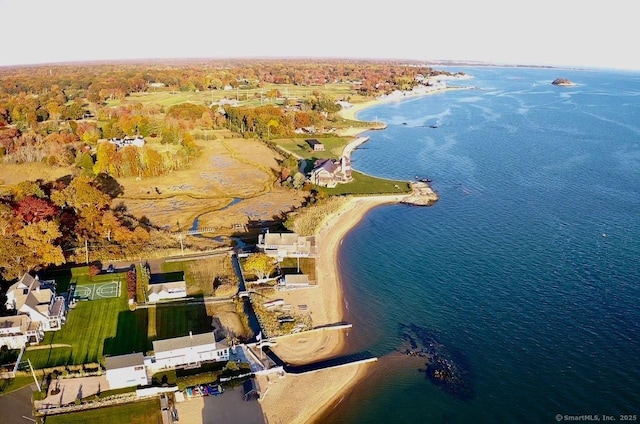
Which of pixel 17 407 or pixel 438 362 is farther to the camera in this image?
pixel 438 362

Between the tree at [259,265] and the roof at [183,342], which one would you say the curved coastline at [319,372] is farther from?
the roof at [183,342]

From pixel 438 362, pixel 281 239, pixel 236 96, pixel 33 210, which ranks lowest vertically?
pixel 438 362

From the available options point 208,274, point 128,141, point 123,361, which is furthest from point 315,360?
point 128,141

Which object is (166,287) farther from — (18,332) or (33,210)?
(33,210)

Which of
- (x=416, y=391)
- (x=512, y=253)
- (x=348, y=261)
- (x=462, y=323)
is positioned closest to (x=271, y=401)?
(x=416, y=391)

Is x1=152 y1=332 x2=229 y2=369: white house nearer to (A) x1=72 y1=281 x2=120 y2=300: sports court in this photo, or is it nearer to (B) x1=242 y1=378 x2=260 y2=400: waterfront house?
(B) x1=242 y1=378 x2=260 y2=400: waterfront house

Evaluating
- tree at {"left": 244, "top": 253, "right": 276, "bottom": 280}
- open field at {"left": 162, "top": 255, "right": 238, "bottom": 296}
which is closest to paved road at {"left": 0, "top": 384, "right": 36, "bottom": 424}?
open field at {"left": 162, "top": 255, "right": 238, "bottom": 296}

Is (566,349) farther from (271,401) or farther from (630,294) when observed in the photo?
(271,401)
